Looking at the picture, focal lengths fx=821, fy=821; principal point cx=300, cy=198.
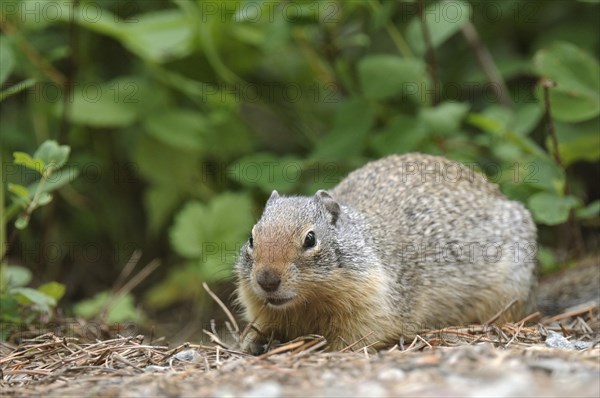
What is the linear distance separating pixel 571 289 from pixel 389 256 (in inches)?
64.0

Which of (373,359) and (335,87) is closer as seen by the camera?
(373,359)

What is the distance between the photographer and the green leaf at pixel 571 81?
226 inches

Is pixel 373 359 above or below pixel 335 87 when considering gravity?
below

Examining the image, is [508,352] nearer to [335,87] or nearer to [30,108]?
[335,87]

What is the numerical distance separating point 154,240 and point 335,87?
7.76 ft

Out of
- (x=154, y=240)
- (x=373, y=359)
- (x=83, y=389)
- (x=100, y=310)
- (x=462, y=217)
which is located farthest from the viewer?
(x=154, y=240)

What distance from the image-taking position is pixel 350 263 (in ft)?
15.6

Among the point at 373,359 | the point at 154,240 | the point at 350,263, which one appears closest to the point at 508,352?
the point at 373,359

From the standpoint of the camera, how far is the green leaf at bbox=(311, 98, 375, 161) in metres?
6.61

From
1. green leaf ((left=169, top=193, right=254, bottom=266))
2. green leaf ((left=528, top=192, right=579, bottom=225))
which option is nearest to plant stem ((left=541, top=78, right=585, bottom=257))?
green leaf ((left=528, top=192, right=579, bottom=225))

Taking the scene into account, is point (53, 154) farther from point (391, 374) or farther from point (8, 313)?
point (391, 374)

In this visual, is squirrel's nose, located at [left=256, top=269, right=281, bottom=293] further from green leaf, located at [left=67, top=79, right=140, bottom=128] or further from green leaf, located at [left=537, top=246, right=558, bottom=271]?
green leaf, located at [left=67, top=79, right=140, bottom=128]

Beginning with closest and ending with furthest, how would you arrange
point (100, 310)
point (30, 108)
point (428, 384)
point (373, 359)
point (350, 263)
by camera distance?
point (428, 384), point (373, 359), point (350, 263), point (100, 310), point (30, 108)

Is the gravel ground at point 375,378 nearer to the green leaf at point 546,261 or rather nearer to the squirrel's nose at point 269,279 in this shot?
the squirrel's nose at point 269,279
